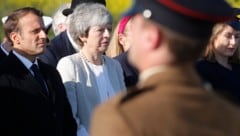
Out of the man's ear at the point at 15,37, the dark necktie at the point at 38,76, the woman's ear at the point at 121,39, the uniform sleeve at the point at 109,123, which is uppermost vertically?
the uniform sleeve at the point at 109,123

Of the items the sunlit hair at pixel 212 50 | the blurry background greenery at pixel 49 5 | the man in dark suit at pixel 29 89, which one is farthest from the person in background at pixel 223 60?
the blurry background greenery at pixel 49 5

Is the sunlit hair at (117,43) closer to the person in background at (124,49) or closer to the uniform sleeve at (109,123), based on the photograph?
the person in background at (124,49)

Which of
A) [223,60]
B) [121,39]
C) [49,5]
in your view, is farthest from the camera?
[49,5]

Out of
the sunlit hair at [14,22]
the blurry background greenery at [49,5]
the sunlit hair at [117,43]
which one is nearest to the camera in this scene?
the sunlit hair at [14,22]

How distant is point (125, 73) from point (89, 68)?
0.68 meters

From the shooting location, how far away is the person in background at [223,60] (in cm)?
→ 589

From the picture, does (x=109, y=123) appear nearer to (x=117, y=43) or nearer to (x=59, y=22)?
(x=117, y=43)

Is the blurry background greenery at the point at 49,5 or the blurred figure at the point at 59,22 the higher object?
the blurred figure at the point at 59,22

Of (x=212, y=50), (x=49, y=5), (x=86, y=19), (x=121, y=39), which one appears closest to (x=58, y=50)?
(x=121, y=39)

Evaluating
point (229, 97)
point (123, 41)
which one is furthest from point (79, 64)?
point (229, 97)

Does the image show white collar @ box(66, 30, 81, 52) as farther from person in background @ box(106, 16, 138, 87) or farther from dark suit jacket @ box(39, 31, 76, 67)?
person in background @ box(106, 16, 138, 87)

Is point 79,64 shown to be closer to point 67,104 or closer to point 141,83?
point 67,104

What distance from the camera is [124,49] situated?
257 inches

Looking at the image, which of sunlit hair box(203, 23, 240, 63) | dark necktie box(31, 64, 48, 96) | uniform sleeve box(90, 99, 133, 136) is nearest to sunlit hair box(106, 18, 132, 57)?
sunlit hair box(203, 23, 240, 63)
